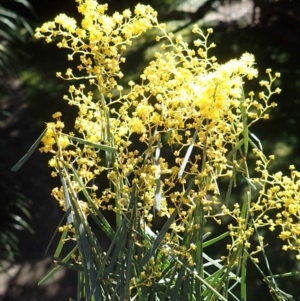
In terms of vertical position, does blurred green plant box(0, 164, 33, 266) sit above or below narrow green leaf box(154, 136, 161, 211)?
above

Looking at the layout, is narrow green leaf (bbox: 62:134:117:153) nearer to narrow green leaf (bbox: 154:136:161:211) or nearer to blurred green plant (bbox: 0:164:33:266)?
narrow green leaf (bbox: 154:136:161:211)

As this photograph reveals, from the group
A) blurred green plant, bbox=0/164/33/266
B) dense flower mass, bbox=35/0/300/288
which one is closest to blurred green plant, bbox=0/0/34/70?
blurred green plant, bbox=0/164/33/266

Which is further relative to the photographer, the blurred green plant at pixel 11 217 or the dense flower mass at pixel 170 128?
the blurred green plant at pixel 11 217

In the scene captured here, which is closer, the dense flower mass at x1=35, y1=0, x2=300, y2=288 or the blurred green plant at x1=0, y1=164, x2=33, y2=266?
the dense flower mass at x1=35, y1=0, x2=300, y2=288

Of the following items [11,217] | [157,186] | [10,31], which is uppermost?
[10,31]

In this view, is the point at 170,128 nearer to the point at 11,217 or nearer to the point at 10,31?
the point at 11,217

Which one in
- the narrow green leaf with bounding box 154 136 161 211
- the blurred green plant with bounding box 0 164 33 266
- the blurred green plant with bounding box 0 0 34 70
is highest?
the blurred green plant with bounding box 0 0 34 70

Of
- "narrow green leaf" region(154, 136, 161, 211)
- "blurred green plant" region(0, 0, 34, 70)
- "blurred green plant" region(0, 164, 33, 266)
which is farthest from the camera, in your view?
"blurred green plant" region(0, 0, 34, 70)

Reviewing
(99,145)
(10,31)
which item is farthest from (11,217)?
(99,145)

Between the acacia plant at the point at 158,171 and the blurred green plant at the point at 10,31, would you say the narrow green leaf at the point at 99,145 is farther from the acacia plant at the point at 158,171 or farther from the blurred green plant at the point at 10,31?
the blurred green plant at the point at 10,31

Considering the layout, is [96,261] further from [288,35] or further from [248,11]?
[248,11]

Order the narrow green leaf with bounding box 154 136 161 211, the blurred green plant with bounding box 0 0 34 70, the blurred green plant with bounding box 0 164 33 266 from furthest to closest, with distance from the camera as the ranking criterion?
the blurred green plant with bounding box 0 0 34 70 < the blurred green plant with bounding box 0 164 33 266 < the narrow green leaf with bounding box 154 136 161 211

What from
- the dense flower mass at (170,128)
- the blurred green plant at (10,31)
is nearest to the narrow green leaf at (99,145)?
the dense flower mass at (170,128)

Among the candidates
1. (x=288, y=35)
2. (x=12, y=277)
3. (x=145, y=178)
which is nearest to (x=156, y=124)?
(x=145, y=178)
